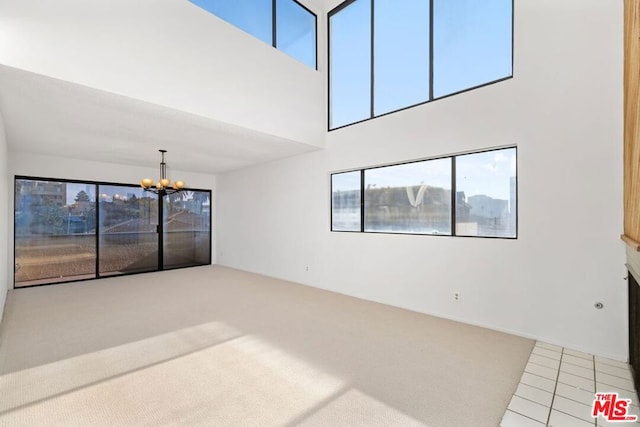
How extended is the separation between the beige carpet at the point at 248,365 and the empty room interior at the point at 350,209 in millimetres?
23

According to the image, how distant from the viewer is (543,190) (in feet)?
10.1

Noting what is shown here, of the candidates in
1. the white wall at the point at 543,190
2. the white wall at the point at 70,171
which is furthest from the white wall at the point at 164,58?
the white wall at the point at 70,171

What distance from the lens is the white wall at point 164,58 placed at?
2615 millimetres

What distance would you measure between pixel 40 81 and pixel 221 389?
3.24 metres

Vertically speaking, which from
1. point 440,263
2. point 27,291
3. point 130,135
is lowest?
point 27,291

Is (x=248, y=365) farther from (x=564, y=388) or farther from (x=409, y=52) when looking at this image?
(x=409, y=52)

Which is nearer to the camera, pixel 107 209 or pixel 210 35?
pixel 210 35

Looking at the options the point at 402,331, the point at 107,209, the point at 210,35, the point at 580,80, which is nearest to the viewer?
the point at 580,80

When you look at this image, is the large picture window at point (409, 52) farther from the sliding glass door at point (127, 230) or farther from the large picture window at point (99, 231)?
the sliding glass door at point (127, 230)

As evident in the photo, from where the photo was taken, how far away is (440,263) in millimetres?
3869

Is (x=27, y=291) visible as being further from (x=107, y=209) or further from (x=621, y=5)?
(x=621, y=5)

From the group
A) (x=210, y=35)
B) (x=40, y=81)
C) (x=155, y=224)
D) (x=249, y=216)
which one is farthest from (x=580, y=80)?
(x=155, y=224)

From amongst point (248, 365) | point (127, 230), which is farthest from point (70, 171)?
point (248, 365)

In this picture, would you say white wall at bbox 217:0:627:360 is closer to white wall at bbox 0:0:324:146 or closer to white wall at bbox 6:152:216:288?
white wall at bbox 0:0:324:146
